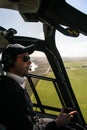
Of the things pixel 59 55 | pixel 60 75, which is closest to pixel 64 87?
pixel 60 75

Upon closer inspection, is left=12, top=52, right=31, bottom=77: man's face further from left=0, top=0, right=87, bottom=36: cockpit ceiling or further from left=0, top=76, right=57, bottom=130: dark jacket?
left=0, top=0, right=87, bottom=36: cockpit ceiling

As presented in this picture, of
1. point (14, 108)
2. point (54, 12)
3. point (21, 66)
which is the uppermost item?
point (54, 12)

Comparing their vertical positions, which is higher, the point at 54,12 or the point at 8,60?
the point at 54,12

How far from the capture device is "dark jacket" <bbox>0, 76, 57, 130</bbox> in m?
2.25

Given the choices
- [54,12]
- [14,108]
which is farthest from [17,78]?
[54,12]

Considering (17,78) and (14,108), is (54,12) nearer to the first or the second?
(17,78)

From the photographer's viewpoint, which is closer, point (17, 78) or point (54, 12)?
point (54, 12)

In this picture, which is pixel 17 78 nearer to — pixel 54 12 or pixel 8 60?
pixel 8 60

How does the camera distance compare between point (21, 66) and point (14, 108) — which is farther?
point (21, 66)

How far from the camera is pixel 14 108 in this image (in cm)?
225

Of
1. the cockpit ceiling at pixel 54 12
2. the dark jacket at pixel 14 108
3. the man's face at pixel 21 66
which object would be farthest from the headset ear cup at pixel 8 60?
the cockpit ceiling at pixel 54 12

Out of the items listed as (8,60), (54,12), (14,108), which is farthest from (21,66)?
(54,12)

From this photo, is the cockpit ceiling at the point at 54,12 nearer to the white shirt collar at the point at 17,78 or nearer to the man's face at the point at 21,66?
the man's face at the point at 21,66

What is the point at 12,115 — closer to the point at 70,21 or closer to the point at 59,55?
the point at 70,21
